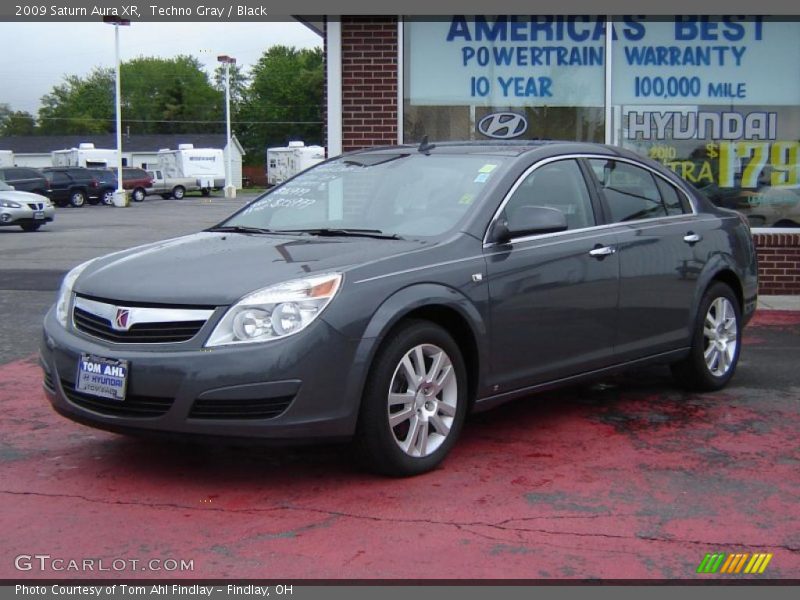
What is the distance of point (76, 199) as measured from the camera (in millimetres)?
46969

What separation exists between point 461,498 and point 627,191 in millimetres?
2605

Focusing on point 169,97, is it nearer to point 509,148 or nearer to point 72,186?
point 72,186

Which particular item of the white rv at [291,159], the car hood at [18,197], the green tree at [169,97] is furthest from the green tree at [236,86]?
the car hood at [18,197]

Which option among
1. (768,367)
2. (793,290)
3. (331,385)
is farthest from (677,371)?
(793,290)

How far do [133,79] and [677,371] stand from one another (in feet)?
410

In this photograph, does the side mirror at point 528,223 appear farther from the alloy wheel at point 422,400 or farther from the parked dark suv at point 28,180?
the parked dark suv at point 28,180

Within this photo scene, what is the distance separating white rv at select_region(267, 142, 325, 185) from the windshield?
5919 cm

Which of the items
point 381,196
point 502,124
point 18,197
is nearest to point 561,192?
point 381,196

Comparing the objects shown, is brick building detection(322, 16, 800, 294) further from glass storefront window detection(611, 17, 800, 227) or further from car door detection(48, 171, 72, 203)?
car door detection(48, 171, 72, 203)

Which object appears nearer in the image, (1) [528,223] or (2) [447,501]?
(2) [447,501]

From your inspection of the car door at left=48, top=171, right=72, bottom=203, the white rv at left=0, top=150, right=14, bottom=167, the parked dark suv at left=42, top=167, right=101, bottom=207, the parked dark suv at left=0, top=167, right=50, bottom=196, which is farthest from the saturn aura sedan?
the white rv at left=0, top=150, right=14, bottom=167

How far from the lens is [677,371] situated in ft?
22.9

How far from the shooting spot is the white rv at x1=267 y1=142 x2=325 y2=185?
68.1 metres
